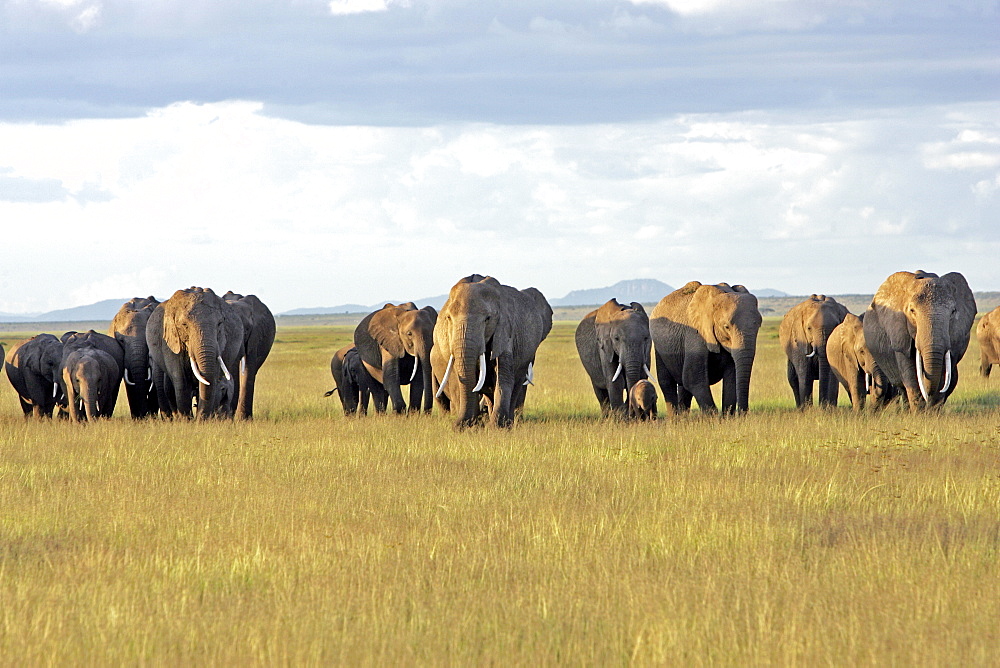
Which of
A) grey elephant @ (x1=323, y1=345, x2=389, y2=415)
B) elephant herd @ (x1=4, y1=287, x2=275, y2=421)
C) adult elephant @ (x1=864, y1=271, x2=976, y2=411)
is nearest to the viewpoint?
adult elephant @ (x1=864, y1=271, x2=976, y2=411)

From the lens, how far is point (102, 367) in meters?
17.6

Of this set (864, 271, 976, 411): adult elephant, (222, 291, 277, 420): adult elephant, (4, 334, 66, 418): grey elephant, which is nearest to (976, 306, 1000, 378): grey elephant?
(864, 271, 976, 411): adult elephant

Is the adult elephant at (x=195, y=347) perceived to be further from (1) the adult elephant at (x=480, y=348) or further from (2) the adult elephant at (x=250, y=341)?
(1) the adult elephant at (x=480, y=348)

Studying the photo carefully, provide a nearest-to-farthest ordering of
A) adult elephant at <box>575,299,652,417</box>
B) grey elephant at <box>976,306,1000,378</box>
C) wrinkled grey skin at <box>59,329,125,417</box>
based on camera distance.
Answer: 1. wrinkled grey skin at <box>59,329,125,417</box>
2. adult elephant at <box>575,299,652,417</box>
3. grey elephant at <box>976,306,1000,378</box>

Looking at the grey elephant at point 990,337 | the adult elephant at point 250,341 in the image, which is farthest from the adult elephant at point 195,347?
the grey elephant at point 990,337

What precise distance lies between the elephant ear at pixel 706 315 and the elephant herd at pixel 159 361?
24.1ft

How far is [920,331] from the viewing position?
1622cm

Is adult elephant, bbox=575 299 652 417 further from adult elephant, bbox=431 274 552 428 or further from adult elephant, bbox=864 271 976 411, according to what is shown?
adult elephant, bbox=864 271 976 411

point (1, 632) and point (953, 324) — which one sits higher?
point (953, 324)

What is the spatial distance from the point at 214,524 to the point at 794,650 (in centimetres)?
497

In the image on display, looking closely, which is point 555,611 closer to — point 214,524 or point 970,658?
point 970,658

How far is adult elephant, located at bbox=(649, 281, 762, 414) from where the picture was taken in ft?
56.7

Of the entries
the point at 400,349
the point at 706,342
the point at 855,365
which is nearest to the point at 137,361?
the point at 400,349

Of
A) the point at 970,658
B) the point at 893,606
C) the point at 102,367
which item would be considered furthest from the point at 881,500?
the point at 102,367
